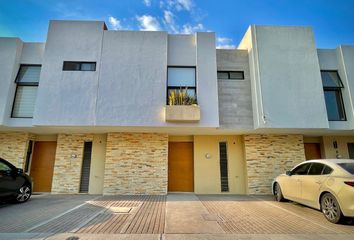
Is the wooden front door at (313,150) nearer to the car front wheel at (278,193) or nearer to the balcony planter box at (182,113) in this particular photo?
the car front wheel at (278,193)

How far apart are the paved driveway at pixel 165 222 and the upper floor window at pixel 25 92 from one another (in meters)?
3.79

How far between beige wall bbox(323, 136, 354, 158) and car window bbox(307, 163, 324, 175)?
550cm

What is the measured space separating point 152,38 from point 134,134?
4.32m

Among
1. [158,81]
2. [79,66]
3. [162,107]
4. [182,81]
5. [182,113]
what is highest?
[79,66]

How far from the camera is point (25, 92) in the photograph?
27.5 ft

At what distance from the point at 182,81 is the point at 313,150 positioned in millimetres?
8003

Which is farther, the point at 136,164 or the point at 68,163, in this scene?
the point at 68,163

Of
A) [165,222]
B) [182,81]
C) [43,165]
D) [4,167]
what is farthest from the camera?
[43,165]

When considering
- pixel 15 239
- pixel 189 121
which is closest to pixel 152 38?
pixel 189 121

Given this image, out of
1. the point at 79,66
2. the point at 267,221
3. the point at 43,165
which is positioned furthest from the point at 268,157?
the point at 43,165

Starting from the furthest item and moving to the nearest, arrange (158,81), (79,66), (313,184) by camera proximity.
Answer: (79,66) < (158,81) < (313,184)

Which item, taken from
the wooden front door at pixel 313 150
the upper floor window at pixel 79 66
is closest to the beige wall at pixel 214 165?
the wooden front door at pixel 313 150

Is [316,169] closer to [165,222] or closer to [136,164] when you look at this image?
[165,222]

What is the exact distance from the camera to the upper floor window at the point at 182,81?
816cm
